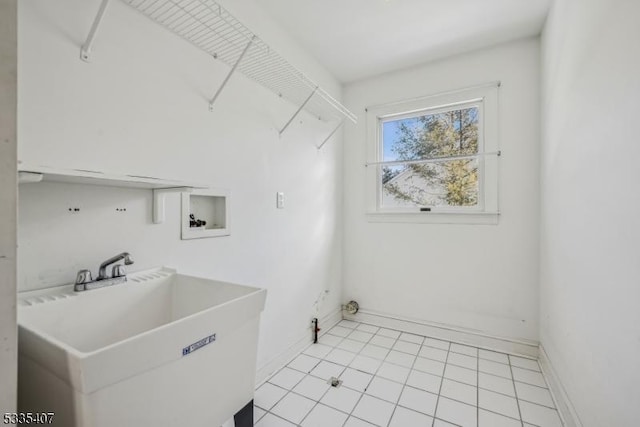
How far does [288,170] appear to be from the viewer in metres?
2.12

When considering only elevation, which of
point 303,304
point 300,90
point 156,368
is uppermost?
point 300,90

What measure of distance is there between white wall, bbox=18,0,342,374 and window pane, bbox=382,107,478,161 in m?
0.97

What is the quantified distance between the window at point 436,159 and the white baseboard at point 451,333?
920 millimetres

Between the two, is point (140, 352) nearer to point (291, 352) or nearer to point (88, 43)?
point (88, 43)

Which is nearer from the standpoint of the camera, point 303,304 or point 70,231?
point 70,231

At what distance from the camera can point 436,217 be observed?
2.51m

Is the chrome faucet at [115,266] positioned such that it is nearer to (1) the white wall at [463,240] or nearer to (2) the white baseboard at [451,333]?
(1) the white wall at [463,240]

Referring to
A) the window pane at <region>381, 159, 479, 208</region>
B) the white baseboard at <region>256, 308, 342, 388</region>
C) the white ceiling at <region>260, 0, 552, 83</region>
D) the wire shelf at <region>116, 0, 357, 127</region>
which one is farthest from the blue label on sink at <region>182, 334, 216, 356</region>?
the window pane at <region>381, 159, 479, 208</region>

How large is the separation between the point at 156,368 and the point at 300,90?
71.8 inches

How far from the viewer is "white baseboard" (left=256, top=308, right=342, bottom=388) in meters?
1.82

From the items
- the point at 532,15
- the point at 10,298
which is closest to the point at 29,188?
the point at 10,298

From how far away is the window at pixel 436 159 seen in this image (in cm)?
234

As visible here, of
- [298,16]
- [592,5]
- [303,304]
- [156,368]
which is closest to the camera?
[156,368]

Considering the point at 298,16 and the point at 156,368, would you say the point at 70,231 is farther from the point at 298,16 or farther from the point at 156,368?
the point at 298,16
